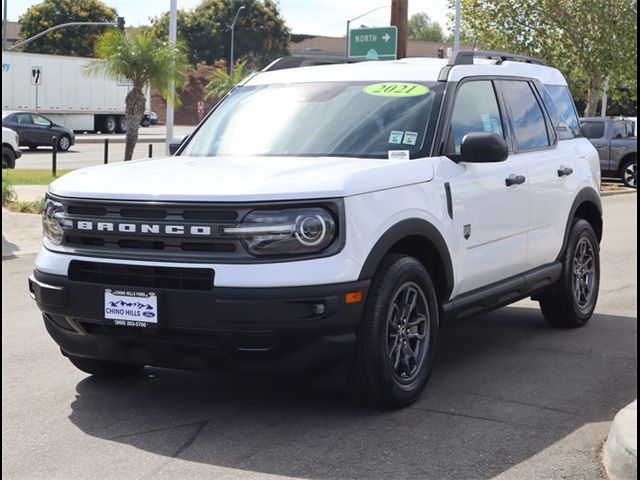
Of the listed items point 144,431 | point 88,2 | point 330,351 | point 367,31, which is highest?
point 88,2

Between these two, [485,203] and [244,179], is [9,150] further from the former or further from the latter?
[244,179]

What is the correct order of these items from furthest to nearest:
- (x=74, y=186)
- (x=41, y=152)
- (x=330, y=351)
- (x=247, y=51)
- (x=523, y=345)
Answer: (x=247, y=51) < (x=41, y=152) < (x=523, y=345) < (x=74, y=186) < (x=330, y=351)

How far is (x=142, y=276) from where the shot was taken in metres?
5.44

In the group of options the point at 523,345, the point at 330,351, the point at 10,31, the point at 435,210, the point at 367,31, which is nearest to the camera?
the point at 330,351

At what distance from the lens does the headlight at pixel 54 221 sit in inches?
228

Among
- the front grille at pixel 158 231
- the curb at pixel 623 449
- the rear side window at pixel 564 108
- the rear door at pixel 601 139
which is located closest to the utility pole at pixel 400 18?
the rear door at pixel 601 139

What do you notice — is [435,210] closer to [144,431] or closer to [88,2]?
[144,431]

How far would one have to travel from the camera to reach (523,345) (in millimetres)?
7715

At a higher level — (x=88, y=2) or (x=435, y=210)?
(x=88, y=2)

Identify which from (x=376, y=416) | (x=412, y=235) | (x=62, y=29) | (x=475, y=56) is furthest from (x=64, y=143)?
(x=62, y=29)

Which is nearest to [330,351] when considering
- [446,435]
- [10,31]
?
[446,435]

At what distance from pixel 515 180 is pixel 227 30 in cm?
8336

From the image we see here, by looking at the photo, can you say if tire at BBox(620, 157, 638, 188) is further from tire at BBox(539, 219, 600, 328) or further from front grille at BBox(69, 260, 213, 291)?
front grille at BBox(69, 260, 213, 291)

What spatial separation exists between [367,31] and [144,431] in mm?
17789
